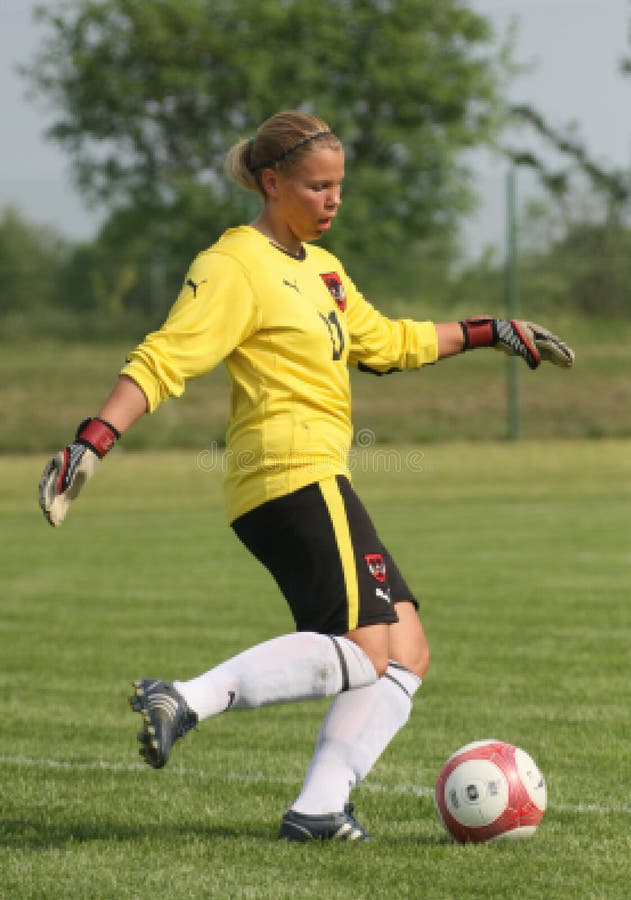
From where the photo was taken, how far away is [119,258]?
81.5 feet

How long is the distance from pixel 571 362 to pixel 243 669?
1.61 metres

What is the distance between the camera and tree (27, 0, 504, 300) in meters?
38.2

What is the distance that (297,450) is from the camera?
14.0 ft

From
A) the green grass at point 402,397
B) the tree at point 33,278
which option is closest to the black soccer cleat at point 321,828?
the green grass at point 402,397

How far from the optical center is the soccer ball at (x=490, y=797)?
434 cm

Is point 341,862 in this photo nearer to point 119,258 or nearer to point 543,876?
point 543,876

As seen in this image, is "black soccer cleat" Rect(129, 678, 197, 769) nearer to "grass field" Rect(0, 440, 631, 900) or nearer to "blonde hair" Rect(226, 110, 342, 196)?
"grass field" Rect(0, 440, 631, 900)

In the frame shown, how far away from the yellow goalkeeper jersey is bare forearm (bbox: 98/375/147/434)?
0.26 feet

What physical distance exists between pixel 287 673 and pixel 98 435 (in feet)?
2.63

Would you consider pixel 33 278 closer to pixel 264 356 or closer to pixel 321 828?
pixel 264 356

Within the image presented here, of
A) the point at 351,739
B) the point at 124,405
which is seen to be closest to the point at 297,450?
the point at 124,405

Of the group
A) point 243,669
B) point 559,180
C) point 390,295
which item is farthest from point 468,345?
point 559,180

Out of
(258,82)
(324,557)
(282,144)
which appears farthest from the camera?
(258,82)

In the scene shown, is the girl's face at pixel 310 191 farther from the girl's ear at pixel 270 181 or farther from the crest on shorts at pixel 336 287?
the crest on shorts at pixel 336 287
